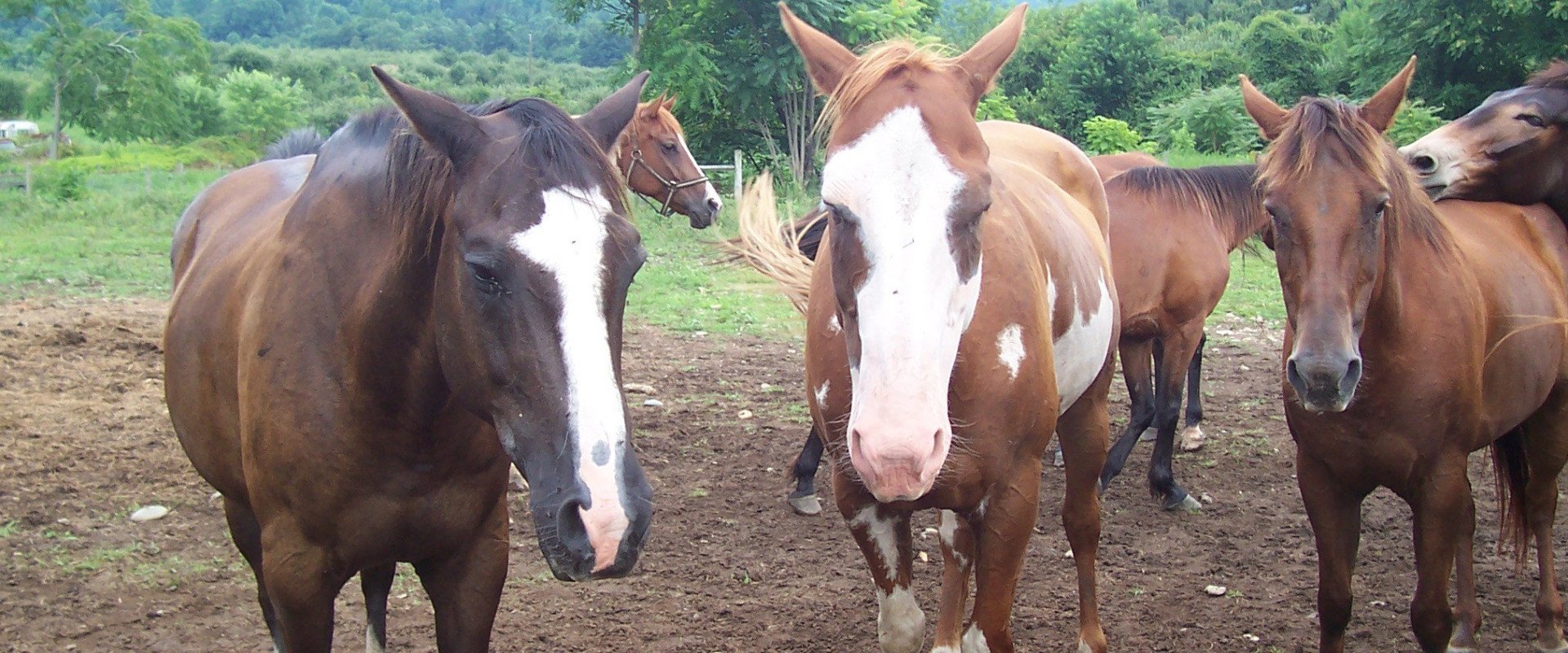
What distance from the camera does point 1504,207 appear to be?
396 cm

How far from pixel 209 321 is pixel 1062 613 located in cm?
295

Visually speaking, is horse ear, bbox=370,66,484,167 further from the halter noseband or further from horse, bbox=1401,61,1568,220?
the halter noseband

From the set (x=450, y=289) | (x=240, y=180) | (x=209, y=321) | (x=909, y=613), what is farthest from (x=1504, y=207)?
(x=240, y=180)

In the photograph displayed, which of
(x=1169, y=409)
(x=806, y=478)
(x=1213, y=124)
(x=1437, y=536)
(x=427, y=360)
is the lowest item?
(x=1213, y=124)

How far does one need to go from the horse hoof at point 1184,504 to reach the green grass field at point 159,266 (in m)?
2.08

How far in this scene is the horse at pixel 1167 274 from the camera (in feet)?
18.3

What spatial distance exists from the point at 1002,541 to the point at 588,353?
4.52 feet

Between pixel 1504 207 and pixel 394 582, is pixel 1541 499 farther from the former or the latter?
pixel 394 582

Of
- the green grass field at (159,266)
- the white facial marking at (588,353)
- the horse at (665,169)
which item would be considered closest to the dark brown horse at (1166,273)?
the green grass field at (159,266)

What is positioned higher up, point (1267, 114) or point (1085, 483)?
point (1267, 114)

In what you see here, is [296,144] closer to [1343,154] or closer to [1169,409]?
[1343,154]

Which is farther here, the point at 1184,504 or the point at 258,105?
the point at 258,105

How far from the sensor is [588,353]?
5.91 feet

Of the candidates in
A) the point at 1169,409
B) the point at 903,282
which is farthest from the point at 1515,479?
the point at 903,282
